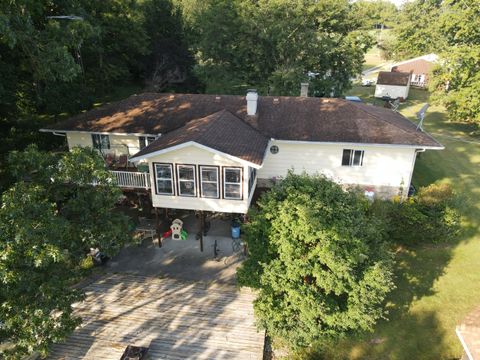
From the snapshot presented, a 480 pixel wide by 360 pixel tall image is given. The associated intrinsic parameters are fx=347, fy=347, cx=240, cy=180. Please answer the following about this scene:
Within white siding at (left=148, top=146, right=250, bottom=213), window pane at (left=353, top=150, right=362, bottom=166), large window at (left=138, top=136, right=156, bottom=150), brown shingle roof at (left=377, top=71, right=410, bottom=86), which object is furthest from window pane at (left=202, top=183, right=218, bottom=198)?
brown shingle roof at (left=377, top=71, right=410, bottom=86)

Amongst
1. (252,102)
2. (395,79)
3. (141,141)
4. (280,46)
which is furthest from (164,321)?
(395,79)

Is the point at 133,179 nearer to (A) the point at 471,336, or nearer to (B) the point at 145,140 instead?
(B) the point at 145,140

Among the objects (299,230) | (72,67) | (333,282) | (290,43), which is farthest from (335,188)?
(290,43)

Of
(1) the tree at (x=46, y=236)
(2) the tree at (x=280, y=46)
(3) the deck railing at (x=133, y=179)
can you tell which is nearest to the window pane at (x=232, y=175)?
(3) the deck railing at (x=133, y=179)

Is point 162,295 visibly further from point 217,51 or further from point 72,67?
point 217,51

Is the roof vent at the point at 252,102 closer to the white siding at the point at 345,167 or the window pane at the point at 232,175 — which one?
the white siding at the point at 345,167

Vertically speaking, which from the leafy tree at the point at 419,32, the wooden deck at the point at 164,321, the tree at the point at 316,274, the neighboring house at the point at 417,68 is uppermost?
the leafy tree at the point at 419,32
